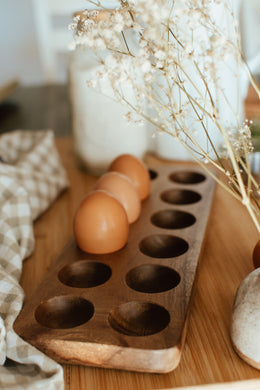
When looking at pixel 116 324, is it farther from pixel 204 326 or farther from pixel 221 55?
pixel 221 55

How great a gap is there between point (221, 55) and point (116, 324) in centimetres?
29

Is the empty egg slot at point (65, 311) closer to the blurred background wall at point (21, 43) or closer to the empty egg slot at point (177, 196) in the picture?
the empty egg slot at point (177, 196)

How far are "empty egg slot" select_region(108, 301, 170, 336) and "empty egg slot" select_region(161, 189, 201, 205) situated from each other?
12.1 inches

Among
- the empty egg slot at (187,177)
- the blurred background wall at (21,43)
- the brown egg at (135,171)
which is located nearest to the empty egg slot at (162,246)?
the brown egg at (135,171)

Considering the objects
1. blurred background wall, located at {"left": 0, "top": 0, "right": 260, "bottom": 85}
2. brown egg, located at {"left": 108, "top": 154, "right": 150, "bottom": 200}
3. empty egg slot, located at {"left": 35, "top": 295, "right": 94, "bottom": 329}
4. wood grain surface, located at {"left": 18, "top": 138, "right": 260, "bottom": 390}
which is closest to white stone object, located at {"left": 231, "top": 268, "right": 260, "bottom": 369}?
wood grain surface, located at {"left": 18, "top": 138, "right": 260, "bottom": 390}

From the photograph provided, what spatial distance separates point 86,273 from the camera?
0.55 m

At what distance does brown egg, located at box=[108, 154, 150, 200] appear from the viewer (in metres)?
0.70

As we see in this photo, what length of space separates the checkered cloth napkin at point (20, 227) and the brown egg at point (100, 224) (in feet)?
0.33

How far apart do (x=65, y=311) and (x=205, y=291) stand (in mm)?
178

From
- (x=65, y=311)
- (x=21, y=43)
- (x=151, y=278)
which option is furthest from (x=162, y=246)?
(x=21, y=43)

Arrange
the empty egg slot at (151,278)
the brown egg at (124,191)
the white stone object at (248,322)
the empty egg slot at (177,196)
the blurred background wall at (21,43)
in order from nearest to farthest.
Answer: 1. the white stone object at (248,322)
2. the empty egg slot at (151,278)
3. the brown egg at (124,191)
4. the empty egg slot at (177,196)
5. the blurred background wall at (21,43)

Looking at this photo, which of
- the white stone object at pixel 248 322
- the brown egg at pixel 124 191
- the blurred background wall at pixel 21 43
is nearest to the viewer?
the white stone object at pixel 248 322

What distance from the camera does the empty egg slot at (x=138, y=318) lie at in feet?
1.47

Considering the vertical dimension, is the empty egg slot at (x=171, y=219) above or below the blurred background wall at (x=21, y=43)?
below
